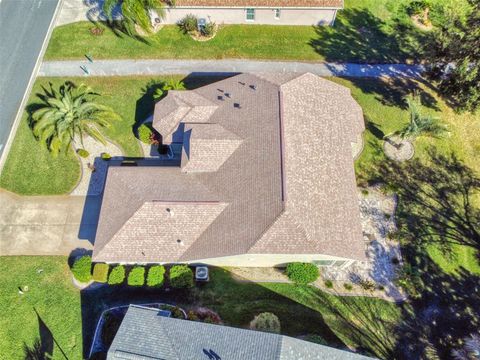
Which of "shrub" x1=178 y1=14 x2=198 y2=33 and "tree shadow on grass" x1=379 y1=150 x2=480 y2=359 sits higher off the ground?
"shrub" x1=178 y1=14 x2=198 y2=33

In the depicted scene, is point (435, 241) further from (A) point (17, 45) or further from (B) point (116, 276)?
(A) point (17, 45)

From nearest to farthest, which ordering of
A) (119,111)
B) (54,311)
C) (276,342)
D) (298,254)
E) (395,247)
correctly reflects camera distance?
(276,342) < (298,254) < (54,311) < (395,247) < (119,111)

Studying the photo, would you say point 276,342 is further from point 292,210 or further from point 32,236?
point 32,236

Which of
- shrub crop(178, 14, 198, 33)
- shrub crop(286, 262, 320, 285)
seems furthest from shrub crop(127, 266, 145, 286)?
shrub crop(178, 14, 198, 33)

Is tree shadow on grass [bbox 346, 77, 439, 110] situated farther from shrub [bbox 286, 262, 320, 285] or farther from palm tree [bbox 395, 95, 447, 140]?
shrub [bbox 286, 262, 320, 285]

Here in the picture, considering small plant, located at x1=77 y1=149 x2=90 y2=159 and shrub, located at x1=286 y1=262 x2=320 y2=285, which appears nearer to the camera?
shrub, located at x1=286 y1=262 x2=320 y2=285

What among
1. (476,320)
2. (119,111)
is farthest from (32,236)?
(476,320)

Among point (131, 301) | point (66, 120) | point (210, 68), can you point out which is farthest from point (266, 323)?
point (210, 68)
